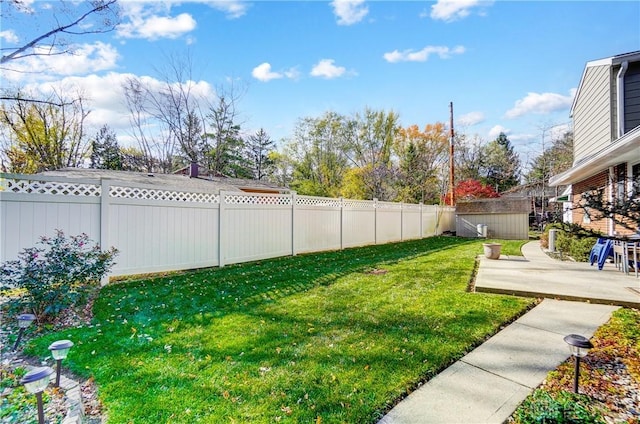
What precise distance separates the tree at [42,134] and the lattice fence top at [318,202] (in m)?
17.0

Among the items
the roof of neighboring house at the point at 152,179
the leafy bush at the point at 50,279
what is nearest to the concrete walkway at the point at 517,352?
the leafy bush at the point at 50,279

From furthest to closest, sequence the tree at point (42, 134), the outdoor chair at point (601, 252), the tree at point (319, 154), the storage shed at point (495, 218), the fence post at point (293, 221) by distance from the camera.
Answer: the tree at point (319, 154) < the tree at point (42, 134) < the storage shed at point (495, 218) < the fence post at point (293, 221) < the outdoor chair at point (601, 252)

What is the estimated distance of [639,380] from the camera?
2242 millimetres

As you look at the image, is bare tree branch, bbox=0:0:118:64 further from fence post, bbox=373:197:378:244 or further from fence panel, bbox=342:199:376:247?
fence post, bbox=373:197:378:244

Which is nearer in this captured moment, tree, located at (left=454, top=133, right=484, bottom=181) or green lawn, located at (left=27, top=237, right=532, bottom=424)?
green lawn, located at (left=27, top=237, right=532, bottom=424)

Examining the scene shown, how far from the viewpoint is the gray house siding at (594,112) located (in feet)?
24.5

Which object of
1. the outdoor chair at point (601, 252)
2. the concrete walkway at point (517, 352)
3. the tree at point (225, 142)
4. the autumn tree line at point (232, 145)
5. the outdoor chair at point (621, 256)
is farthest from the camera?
the tree at point (225, 142)

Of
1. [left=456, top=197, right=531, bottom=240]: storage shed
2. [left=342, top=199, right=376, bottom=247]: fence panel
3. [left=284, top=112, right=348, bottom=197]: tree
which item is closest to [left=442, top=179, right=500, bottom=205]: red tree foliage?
[left=456, top=197, right=531, bottom=240]: storage shed

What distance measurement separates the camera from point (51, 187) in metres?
4.68

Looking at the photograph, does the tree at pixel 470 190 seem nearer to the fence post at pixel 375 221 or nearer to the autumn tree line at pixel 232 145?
the autumn tree line at pixel 232 145

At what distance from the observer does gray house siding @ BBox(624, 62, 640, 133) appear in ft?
22.7

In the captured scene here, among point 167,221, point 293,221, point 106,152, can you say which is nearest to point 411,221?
point 293,221

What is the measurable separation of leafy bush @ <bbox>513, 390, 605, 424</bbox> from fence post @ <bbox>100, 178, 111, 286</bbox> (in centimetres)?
601

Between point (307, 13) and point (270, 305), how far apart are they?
760 cm
